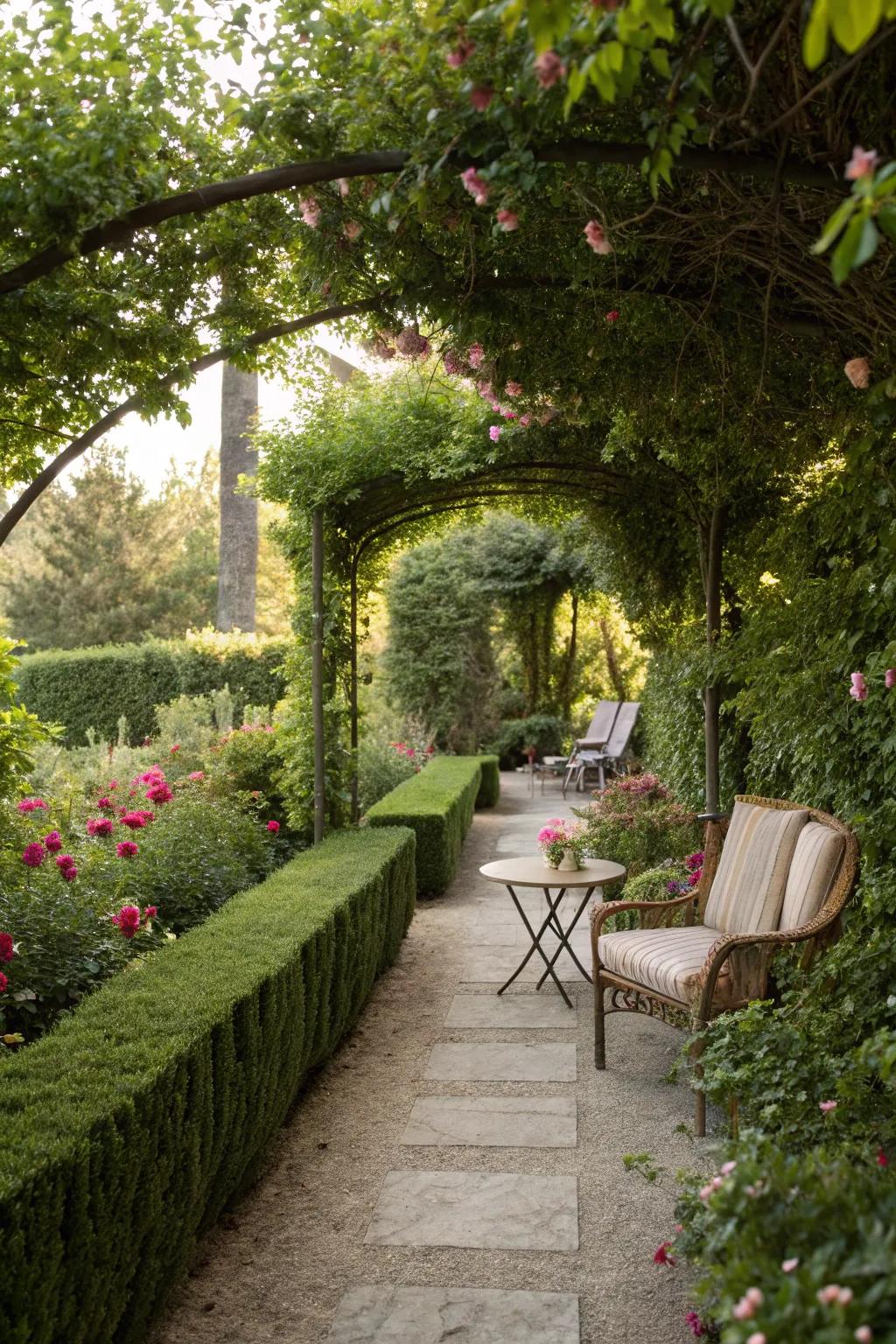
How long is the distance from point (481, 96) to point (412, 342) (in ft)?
4.93

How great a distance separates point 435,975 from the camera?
17.4 feet

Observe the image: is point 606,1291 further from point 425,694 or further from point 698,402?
point 425,694

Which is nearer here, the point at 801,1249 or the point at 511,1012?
the point at 801,1249

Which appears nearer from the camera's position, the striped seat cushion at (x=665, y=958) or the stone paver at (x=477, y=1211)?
the stone paver at (x=477, y=1211)

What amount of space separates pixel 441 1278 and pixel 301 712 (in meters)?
4.38

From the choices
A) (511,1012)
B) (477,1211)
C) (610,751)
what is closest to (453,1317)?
(477,1211)

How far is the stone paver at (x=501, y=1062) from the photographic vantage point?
392cm

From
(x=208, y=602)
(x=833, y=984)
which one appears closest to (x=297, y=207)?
(x=833, y=984)

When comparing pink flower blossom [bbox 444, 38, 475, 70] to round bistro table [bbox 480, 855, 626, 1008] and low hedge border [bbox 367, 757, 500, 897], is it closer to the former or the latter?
round bistro table [bbox 480, 855, 626, 1008]

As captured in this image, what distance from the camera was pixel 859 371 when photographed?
2738 mm

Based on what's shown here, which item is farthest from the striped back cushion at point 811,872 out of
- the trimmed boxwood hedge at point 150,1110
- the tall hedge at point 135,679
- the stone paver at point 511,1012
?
the tall hedge at point 135,679

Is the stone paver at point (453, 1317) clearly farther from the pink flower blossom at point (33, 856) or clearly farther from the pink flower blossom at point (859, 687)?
the pink flower blossom at point (33, 856)

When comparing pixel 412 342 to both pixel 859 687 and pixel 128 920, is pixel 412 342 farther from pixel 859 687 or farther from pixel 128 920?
pixel 128 920

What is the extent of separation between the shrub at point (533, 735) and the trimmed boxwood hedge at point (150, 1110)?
1043 centimetres
